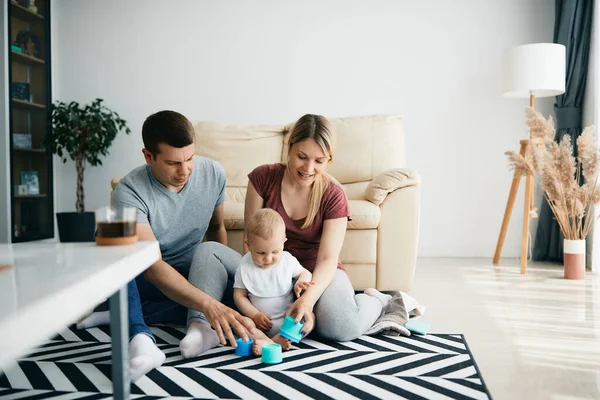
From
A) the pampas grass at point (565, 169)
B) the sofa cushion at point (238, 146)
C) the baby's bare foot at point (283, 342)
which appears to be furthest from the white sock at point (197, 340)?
the pampas grass at point (565, 169)

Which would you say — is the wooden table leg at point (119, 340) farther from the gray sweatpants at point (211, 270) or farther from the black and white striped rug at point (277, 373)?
the gray sweatpants at point (211, 270)

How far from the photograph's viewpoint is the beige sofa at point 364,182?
270 centimetres

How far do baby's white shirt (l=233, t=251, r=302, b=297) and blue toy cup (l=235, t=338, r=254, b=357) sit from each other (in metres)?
0.20

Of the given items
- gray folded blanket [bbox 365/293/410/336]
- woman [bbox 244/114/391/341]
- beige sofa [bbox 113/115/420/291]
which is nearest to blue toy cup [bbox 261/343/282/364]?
woman [bbox 244/114/391/341]

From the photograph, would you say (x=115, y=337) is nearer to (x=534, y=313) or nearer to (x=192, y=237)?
(x=192, y=237)

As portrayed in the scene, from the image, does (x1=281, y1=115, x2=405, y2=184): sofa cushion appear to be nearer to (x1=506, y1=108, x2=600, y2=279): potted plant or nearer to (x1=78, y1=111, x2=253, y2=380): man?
(x1=506, y1=108, x2=600, y2=279): potted plant

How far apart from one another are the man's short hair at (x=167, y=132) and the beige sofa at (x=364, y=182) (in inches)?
36.9

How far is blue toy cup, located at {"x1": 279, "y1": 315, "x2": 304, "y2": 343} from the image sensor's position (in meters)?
1.79

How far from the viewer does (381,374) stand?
1613 mm

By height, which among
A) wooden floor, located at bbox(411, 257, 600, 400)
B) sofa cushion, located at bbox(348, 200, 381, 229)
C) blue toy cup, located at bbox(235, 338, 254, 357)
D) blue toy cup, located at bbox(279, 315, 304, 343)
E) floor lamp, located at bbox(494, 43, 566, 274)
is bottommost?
wooden floor, located at bbox(411, 257, 600, 400)

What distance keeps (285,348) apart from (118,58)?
11.5 ft

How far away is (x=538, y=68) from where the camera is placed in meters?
3.54

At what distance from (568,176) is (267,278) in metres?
2.33

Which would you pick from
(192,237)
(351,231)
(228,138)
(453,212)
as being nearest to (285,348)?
→ (192,237)
